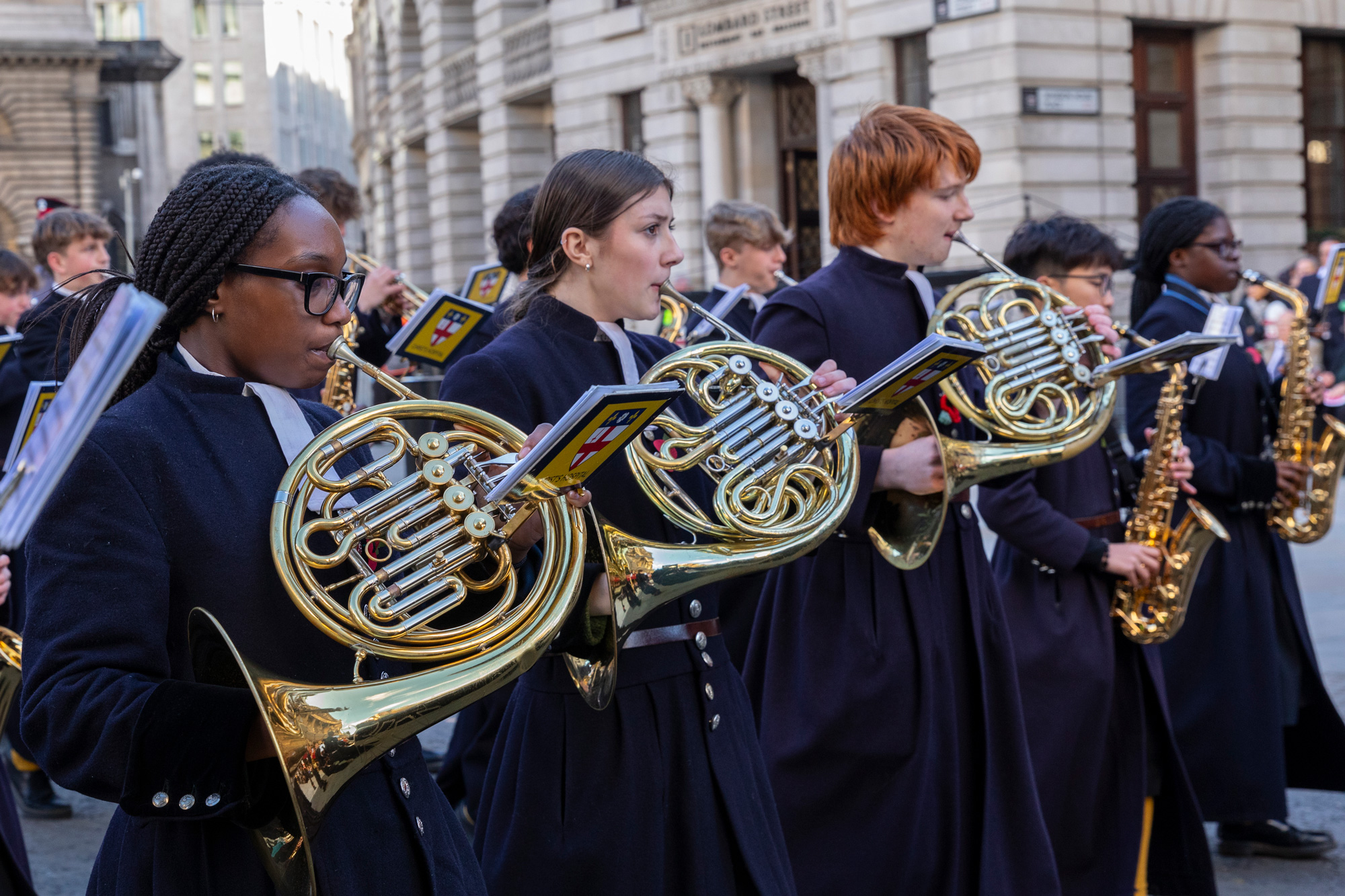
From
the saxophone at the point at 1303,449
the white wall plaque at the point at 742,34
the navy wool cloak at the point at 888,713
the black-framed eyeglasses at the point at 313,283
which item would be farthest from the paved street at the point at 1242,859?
the white wall plaque at the point at 742,34

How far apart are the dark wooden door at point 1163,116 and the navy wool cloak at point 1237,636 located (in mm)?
15342

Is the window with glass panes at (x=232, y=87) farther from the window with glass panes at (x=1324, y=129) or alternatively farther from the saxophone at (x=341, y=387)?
the saxophone at (x=341, y=387)

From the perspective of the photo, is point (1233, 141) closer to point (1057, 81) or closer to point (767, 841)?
point (1057, 81)

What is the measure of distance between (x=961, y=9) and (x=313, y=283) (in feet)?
57.4

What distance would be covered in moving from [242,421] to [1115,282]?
659 inches

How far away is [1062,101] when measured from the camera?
17969 mm

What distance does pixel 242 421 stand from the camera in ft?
6.46

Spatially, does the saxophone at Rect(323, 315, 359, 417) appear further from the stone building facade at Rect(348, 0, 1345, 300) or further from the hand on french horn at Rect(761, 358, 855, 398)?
the stone building facade at Rect(348, 0, 1345, 300)

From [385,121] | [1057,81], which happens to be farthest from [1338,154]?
[385,121]

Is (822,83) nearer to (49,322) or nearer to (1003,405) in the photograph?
(49,322)

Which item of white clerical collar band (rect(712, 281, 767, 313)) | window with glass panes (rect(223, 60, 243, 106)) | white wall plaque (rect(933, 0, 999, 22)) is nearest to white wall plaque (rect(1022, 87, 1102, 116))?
white wall plaque (rect(933, 0, 999, 22))

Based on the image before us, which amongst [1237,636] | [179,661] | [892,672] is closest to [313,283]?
[179,661]

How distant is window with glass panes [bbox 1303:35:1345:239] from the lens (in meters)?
20.2

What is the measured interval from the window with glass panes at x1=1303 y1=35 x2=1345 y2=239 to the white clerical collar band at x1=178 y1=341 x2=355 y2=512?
2051 centimetres
